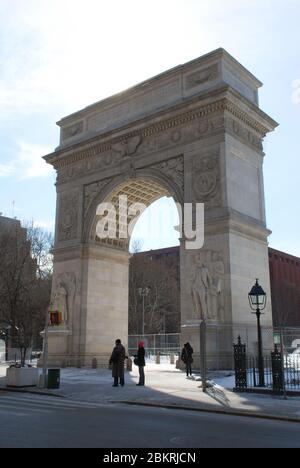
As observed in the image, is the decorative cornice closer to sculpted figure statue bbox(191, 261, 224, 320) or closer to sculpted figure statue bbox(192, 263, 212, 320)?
sculpted figure statue bbox(191, 261, 224, 320)

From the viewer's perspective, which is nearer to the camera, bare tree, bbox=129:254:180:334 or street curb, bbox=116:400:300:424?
street curb, bbox=116:400:300:424

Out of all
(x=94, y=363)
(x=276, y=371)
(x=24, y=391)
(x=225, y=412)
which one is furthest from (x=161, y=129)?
(x=225, y=412)

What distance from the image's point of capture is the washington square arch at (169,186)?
24.7m

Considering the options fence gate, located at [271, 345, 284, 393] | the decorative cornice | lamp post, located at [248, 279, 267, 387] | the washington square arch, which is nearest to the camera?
fence gate, located at [271, 345, 284, 393]

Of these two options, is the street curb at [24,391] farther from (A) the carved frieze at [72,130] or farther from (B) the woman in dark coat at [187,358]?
(A) the carved frieze at [72,130]

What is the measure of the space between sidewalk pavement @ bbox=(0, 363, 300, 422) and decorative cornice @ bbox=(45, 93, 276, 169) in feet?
43.1

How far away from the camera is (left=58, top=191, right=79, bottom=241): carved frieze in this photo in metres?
31.7

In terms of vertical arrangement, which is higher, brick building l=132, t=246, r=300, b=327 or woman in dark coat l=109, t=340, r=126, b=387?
brick building l=132, t=246, r=300, b=327

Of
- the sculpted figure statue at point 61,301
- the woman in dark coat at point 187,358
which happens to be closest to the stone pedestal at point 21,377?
the woman in dark coat at point 187,358

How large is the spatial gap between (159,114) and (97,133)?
5209 mm

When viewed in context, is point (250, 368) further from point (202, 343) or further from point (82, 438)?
point (82, 438)

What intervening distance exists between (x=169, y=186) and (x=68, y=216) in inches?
306

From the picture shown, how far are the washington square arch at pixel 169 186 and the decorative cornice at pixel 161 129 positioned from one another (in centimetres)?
6

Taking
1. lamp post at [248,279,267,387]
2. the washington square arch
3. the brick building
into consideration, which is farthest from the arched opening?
the brick building
